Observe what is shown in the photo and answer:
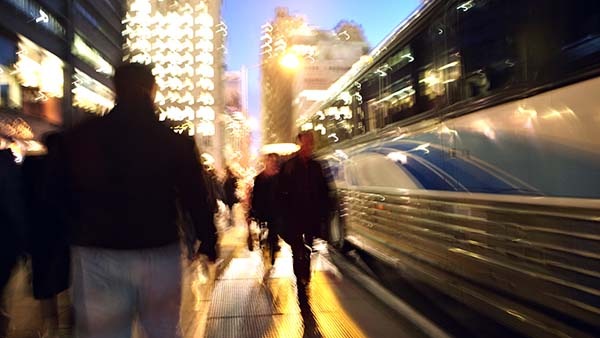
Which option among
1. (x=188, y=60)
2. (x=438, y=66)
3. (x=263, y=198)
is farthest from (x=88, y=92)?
(x=438, y=66)

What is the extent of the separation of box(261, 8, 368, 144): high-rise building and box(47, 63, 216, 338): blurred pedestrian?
185 ft

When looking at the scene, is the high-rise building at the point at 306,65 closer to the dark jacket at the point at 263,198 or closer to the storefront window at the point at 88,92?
the storefront window at the point at 88,92

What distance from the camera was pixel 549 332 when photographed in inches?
166

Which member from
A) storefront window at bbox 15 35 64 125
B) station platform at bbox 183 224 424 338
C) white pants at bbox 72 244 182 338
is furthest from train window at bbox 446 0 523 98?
storefront window at bbox 15 35 64 125

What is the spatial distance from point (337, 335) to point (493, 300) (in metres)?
1.50

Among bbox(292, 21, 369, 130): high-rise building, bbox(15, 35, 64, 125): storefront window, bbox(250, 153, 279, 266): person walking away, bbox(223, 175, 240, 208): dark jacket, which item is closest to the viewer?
bbox(250, 153, 279, 266): person walking away

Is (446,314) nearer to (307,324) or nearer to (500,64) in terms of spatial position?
(307,324)

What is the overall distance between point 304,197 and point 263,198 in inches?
82.2

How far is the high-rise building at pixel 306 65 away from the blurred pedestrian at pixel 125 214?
5637cm

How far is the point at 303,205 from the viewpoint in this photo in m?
7.04

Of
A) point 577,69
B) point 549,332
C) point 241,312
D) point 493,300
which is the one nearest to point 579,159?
point 577,69

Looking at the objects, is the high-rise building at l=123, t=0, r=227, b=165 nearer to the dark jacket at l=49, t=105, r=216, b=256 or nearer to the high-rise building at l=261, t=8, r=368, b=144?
the high-rise building at l=261, t=8, r=368, b=144

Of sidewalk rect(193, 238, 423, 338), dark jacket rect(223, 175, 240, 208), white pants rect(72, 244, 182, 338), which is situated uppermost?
dark jacket rect(223, 175, 240, 208)

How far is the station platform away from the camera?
5.77 m
